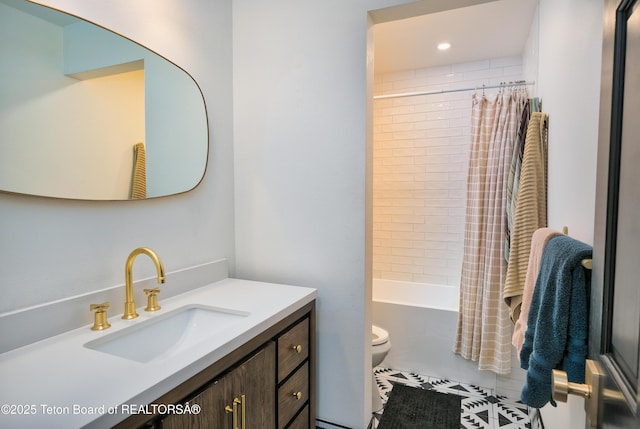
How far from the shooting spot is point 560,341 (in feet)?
2.92

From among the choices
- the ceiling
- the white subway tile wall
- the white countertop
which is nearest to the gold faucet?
the white countertop

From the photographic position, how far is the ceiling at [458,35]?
6.99ft

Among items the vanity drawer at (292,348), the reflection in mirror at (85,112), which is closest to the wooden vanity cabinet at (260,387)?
the vanity drawer at (292,348)

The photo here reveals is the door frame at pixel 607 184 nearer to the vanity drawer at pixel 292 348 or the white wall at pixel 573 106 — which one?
the white wall at pixel 573 106

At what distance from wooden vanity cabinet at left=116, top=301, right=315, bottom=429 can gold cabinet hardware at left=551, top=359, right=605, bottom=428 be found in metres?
0.84

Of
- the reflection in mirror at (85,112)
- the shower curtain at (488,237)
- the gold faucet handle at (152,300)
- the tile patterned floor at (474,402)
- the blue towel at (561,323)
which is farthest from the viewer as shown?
the shower curtain at (488,237)

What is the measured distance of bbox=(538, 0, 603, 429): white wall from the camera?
105 cm

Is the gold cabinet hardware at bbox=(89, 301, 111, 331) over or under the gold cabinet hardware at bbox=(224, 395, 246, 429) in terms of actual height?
over

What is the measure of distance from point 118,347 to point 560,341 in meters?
1.31

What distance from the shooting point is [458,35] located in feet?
8.07

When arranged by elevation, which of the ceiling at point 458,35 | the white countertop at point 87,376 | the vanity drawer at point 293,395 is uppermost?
the ceiling at point 458,35

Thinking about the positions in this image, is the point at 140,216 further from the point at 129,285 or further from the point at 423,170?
the point at 423,170

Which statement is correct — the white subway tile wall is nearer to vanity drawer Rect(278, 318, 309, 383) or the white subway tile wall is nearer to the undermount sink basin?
vanity drawer Rect(278, 318, 309, 383)

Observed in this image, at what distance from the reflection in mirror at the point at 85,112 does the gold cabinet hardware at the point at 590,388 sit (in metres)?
1.43
